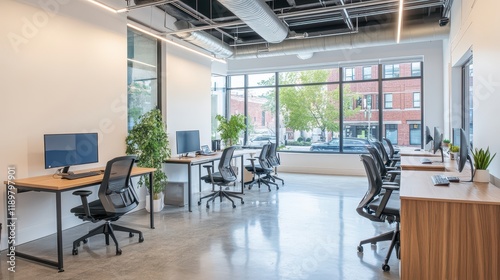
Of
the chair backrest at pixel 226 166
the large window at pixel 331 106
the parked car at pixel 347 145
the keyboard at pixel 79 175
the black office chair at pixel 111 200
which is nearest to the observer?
the black office chair at pixel 111 200

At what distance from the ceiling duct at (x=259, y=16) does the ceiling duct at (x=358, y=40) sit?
4.61 feet

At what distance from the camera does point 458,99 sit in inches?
230

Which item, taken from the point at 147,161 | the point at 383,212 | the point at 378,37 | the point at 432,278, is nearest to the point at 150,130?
the point at 147,161

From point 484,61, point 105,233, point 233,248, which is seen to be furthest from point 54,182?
point 484,61

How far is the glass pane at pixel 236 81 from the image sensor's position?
1002cm

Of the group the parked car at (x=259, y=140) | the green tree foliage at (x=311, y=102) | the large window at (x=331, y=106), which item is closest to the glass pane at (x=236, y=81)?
the large window at (x=331, y=106)

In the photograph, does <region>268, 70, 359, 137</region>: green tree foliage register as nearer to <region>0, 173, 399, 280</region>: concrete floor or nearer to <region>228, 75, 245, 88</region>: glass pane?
<region>228, 75, 245, 88</region>: glass pane

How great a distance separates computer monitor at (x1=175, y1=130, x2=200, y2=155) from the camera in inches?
225

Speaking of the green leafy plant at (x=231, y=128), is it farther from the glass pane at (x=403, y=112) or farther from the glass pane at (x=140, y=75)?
the glass pane at (x=403, y=112)

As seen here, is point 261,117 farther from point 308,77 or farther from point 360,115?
point 360,115

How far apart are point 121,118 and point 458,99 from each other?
5972 mm

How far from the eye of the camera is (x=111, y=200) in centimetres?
353

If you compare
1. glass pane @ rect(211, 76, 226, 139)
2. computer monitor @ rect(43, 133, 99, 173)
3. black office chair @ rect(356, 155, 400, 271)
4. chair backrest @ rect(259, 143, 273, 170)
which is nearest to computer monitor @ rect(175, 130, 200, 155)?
chair backrest @ rect(259, 143, 273, 170)

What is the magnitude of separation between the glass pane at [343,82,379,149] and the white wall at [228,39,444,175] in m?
0.47
